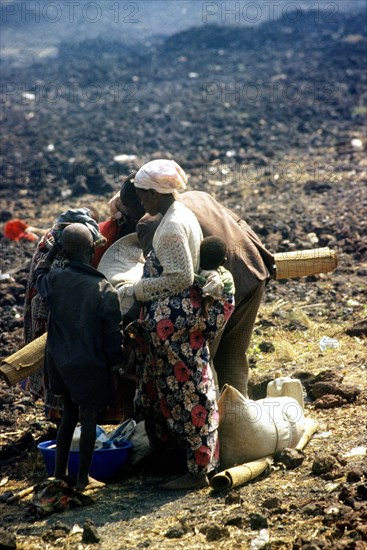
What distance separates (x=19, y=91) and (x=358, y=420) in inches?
698

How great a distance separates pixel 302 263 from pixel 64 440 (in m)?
2.00

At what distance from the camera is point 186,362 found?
4.95 meters

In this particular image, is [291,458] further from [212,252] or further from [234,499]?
[212,252]

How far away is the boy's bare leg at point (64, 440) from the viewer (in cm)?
501

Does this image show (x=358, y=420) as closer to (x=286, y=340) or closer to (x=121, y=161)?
(x=286, y=340)

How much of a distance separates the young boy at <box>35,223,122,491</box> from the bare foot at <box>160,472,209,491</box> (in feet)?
1.38

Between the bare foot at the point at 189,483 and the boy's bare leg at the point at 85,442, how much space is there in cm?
43

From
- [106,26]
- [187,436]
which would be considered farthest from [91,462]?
[106,26]

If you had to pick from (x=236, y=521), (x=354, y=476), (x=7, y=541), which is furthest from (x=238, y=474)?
(x=7, y=541)

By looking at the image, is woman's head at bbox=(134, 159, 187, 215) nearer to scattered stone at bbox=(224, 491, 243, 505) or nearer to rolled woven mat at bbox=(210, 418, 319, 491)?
rolled woven mat at bbox=(210, 418, 319, 491)

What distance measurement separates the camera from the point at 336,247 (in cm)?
1036

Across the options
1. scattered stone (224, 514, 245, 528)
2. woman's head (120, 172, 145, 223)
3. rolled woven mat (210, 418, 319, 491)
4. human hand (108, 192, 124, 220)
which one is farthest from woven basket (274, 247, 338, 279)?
scattered stone (224, 514, 245, 528)

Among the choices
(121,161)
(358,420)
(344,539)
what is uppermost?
(344,539)

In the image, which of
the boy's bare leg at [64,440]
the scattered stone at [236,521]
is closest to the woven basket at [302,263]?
the boy's bare leg at [64,440]
